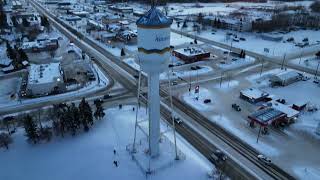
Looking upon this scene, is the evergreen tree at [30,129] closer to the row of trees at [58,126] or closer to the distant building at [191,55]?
the row of trees at [58,126]

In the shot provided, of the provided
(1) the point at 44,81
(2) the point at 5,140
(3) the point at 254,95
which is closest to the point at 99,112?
(2) the point at 5,140

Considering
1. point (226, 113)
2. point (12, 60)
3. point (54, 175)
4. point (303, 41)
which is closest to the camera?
point (54, 175)

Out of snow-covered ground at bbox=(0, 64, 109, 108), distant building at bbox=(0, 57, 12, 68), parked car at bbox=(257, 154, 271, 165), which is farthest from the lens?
distant building at bbox=(0, 57, 12, 68)

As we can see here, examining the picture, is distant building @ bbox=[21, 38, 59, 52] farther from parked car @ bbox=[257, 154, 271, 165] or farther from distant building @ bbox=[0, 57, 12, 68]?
parked car @ bbox=[257, 154, 271, 165]

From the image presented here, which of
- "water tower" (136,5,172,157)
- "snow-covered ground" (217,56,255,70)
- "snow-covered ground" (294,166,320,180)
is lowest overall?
"snow-covered ground" (294,166,320,180)

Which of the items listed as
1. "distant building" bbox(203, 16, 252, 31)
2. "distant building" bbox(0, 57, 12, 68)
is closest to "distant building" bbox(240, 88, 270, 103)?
"distant building" bbox(0, 57, 12, 68)

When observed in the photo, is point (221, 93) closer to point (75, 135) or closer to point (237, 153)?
point (237, 153)

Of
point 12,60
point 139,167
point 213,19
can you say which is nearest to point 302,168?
point 139,167

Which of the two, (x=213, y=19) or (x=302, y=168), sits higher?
(x=213, y=19)
